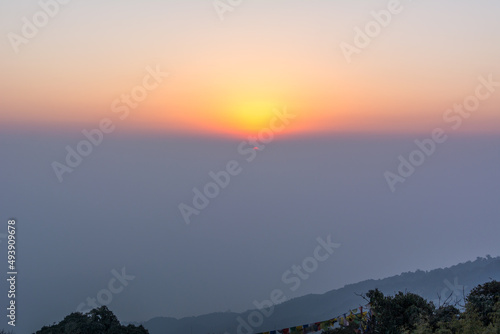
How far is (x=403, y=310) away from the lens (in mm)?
20922

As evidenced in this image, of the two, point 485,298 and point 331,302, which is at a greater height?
point 331,302

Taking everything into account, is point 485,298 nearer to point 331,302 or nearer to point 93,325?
point 93,325

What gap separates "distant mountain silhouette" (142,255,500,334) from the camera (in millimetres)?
70750

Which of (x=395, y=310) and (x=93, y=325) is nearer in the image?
(x=395, y=310)

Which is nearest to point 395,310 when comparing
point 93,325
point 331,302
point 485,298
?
point 485,298

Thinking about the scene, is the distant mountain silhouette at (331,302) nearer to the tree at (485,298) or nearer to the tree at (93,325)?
the tree at (93,325)

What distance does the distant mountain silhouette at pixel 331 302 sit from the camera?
70750 mm

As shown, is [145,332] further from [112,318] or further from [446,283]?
[446,283]

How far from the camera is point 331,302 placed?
94.4m

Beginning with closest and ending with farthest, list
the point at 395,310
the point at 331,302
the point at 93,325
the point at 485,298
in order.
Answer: the point at 485,298 < the point at 395,310 < the point at 93,325 < the point at 331,302

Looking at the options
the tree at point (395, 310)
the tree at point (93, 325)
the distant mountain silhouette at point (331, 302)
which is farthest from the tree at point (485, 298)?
the distant mountain silhouette at point (331, 302)

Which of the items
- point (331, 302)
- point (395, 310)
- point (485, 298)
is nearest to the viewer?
point (485, 298)

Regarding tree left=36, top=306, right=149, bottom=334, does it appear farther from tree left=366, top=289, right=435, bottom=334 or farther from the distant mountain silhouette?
the distant mountain silhouette

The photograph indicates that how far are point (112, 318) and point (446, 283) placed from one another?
93.7 metres
